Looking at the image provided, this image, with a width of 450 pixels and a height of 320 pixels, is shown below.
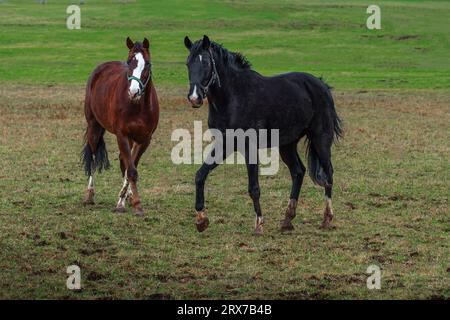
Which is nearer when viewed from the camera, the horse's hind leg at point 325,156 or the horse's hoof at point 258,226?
the horse's hoof at point 258,226

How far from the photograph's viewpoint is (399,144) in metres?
21.2

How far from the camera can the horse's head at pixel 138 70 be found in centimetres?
1280

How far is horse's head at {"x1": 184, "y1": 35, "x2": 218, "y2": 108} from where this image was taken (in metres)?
11.3

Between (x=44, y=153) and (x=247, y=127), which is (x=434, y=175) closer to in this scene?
(x=247, y=127)

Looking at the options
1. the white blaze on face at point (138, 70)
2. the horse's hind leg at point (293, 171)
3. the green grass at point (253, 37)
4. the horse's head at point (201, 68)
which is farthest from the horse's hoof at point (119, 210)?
the green grass at point (253, 37)

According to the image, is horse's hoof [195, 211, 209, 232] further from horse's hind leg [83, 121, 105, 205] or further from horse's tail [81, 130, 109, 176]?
horse's tail [81, 130, 109, 176]

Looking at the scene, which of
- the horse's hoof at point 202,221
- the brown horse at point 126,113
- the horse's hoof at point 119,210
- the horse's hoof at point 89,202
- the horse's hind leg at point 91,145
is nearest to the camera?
the horse's hoof at point 202,221

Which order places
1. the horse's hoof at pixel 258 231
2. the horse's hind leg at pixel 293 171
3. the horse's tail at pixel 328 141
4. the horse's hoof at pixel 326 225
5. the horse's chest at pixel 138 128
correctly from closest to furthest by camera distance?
the horse's hoof at pixel 258 231
the horse's hoof at pixel 326 225
the horse's hind leg at pixel 293 171
the horse's tail at pixel 328 141
the horse's chest at pixel 138 128

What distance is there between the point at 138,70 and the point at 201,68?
5.69 ft

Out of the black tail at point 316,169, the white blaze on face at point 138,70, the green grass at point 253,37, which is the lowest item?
the green grass at point 253,37

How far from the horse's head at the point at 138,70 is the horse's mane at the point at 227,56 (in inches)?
56.9

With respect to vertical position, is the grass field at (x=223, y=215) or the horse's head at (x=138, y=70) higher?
the horse's head at (x=138, y=70)

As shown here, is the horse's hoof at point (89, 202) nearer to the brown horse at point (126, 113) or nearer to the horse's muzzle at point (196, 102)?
the brown horse at point (126, 113)

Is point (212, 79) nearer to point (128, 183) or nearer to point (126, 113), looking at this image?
point (126, 113)
